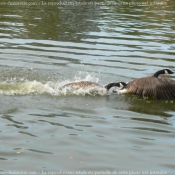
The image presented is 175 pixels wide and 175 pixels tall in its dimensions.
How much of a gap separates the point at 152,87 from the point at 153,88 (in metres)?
0.04

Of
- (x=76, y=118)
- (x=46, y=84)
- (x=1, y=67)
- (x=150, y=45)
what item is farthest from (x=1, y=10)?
(x=76, y=118)

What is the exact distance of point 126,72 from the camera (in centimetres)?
1412

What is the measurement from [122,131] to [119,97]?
2622 millimetres

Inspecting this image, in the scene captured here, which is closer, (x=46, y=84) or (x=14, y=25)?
(x=46, y=84)

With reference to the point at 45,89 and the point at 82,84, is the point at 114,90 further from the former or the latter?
the point at 45,89

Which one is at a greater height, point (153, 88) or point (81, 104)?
point (153, 88)

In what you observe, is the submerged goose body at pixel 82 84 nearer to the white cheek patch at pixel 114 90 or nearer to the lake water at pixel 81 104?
the lake water at pixel 81 104

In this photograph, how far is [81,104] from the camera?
11.1 meters

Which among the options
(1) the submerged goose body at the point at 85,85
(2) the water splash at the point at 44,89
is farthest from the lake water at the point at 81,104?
(1) the submerged goose body at the point at 85,85

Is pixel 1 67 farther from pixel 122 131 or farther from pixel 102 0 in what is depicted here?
pixel 102 0

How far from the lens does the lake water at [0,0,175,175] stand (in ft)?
26.3

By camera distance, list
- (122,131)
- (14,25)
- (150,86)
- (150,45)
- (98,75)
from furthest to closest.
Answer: (14,25)
(150,45)
(98,75)
(150,86)
(122,131)

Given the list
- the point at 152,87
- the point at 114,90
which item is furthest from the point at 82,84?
the point at 152,87

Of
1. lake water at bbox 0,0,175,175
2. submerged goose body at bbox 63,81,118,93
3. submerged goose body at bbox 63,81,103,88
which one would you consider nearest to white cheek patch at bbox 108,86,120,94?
lake water at bbox 0,0,175,175
